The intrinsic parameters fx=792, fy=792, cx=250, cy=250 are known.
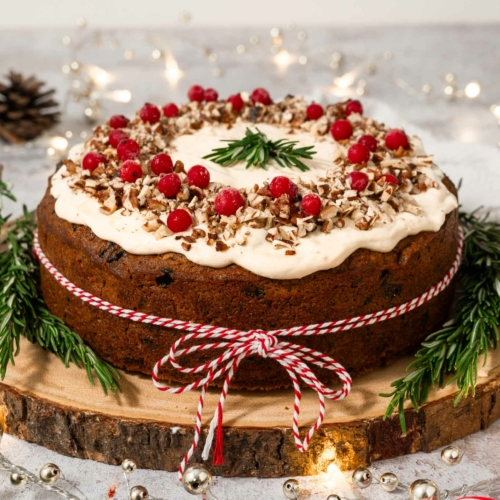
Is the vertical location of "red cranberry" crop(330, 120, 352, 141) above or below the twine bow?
above

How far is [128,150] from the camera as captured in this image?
2748 mm

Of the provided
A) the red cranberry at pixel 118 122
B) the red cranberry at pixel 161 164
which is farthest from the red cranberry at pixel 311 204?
the red cranberry at pixel 118 122

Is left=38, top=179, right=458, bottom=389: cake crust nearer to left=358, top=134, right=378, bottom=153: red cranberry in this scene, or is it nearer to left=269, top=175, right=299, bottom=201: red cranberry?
left=269, top=175, right=299, bottom=201: red cranberry

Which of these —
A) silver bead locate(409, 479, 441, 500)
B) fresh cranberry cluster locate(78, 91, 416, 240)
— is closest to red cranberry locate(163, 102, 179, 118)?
fresh cranberry cluster locate(78, 91, 416, 240)

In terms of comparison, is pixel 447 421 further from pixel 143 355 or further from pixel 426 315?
pixel 143 355

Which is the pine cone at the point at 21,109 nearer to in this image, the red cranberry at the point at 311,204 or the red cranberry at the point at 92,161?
the red cranberry at the point at 92,161

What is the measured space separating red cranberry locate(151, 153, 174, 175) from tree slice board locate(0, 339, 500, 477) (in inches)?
27.1

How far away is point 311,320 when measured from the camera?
2.39 metres

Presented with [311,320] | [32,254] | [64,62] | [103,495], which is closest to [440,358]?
[311,320]

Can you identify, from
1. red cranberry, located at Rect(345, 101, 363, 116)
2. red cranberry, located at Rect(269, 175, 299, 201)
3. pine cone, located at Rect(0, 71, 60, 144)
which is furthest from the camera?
pine cone, located at Rect(0, 71, 60, 144)

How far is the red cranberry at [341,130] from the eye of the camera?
2.99m

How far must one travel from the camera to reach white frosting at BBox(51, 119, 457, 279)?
2.29m

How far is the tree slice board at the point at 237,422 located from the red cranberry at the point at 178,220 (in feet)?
1.72

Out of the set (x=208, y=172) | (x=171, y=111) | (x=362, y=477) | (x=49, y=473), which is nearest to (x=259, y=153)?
(x=208, y=172)
